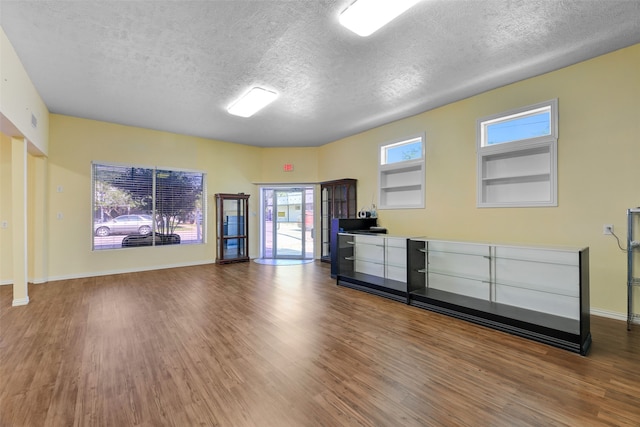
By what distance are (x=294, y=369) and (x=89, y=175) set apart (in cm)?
583

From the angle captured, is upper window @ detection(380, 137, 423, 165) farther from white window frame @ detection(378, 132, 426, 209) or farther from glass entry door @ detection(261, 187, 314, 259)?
glass entry door @ detection(261, 187, 314, 259)

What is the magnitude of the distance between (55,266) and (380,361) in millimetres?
6183

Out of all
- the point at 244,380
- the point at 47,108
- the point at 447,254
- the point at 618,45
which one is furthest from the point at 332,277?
the point at 47,108

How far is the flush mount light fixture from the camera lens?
7.80 ft

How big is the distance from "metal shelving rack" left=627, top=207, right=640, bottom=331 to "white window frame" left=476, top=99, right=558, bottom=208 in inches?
28.4

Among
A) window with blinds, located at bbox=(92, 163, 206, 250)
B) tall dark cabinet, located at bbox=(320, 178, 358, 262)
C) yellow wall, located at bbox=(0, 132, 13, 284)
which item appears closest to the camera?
yellow wall, located at bbox=(0, 132, 13, 284)

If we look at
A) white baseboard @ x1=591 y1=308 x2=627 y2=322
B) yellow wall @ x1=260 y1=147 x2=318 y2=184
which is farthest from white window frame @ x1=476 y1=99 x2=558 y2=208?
yellow wall @ x1=260 y1=147 x2=318 y2=184

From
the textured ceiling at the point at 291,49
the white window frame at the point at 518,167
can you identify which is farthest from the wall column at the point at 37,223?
the white window frame at the point at 518,167

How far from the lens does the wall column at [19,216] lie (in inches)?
151

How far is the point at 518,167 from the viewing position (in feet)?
13.4

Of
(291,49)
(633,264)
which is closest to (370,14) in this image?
(291,49)

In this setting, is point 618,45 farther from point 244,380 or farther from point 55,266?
point 55,266

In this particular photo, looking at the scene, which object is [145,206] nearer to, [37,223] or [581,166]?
[37,223]

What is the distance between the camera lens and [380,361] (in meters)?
2.39
